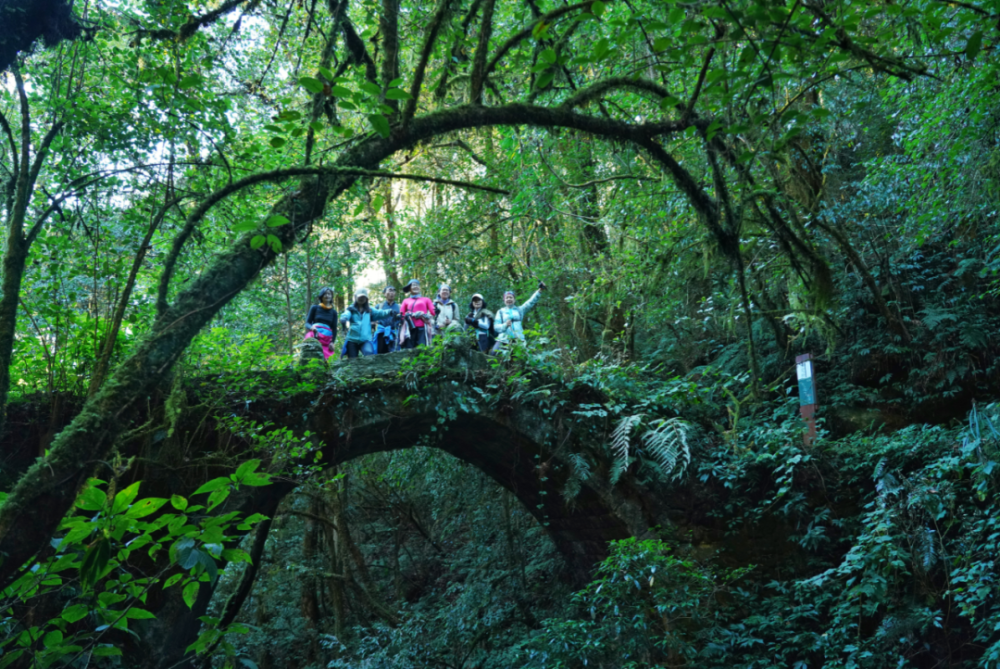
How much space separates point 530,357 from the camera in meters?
7.39

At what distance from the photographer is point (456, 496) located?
11.6 metres

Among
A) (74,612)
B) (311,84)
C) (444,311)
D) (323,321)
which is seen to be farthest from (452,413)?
(311,84)

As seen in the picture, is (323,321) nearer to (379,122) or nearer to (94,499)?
(379,122)

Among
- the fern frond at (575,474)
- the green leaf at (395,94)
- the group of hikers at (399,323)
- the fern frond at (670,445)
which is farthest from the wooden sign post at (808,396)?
the green leaf at (395,94)

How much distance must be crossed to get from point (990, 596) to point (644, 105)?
5.89 m

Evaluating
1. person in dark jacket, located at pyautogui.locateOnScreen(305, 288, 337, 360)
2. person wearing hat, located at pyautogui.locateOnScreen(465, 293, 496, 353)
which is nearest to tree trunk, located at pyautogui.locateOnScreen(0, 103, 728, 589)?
person in dark jacket, located at pyautogui.locateOnScreen(305, 288, 337, 360)

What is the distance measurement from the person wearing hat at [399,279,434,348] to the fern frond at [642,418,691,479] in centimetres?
316

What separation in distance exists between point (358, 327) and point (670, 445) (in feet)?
13.0

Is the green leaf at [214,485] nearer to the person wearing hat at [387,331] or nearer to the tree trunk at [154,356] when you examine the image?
the tree trunk at [154,356]

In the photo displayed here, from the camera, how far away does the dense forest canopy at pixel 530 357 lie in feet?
9.31

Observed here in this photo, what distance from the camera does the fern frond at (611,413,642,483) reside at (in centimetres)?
714

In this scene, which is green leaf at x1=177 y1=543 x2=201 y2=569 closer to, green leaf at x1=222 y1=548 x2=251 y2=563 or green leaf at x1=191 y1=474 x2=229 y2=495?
green leaf at x1=222 y1=548 x2=251 y2=563

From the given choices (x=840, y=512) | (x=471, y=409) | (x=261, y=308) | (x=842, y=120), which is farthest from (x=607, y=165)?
(x=261, y=308)

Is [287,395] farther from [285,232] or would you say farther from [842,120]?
[842,120]
